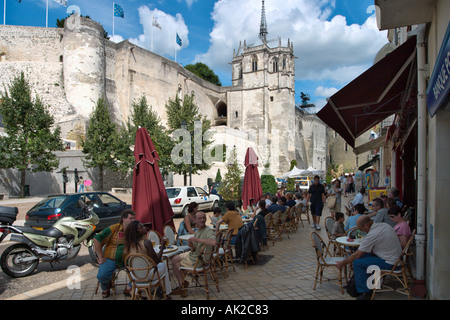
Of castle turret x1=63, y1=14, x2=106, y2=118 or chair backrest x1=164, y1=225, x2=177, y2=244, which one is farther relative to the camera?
castle turret x1=63, y1=14, x2=106, y2=118

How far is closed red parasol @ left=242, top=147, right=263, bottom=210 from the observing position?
31.9 feet

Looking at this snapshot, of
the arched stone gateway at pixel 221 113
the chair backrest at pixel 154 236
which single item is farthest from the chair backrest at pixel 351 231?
the arched stone gateway at pixel 221 113

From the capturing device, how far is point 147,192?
17.4 ft

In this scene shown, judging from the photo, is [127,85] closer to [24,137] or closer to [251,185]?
[24,137]

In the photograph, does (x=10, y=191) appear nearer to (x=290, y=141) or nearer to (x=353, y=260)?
(x=353, y=260)

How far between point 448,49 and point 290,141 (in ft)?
158

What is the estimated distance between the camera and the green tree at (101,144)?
847 inches

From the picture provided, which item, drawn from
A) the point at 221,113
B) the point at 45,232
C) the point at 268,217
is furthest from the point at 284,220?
the point at 221,113

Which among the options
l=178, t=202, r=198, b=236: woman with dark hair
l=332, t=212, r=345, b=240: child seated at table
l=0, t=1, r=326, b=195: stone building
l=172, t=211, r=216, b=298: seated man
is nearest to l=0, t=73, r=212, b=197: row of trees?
l=0, t=1, r=326, b=195: stone building

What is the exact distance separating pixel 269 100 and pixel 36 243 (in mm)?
46539

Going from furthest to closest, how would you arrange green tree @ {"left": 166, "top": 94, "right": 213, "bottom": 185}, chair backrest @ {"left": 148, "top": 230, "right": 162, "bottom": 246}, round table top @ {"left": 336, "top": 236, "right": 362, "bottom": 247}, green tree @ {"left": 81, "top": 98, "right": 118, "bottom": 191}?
green tree @ {"left": 81, "top": 98, "right": 118, "bottom": 191}
green tree @ {"left": 166, "top": 94, "right": 213, "bottom": 185}
chair backrest @ {"left": 148, "top": 230, "right": 162, "bottom": 246}
round table top @ {"left": 336, "top": 236, "right": 362, "bottom": 247}

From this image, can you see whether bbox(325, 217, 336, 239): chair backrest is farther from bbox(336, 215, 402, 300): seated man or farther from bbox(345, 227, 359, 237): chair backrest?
bbox(336, 215, 402, 300): seated man

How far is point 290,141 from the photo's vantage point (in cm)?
4981

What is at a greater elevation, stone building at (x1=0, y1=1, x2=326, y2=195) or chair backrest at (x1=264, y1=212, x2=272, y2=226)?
stone building at (x1=0, y1=1, x2=326, y2=195)
